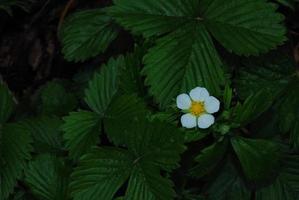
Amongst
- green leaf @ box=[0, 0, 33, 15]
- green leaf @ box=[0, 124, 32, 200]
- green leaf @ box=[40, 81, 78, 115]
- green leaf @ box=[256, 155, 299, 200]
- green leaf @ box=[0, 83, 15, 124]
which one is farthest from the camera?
green leaf @ box=[0, 0, 33, 15]

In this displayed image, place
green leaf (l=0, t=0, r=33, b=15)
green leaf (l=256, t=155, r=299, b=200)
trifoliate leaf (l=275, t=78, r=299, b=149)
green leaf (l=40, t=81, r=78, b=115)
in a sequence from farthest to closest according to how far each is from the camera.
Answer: green leaf (l=0, t=0, r=33, b=15) < green leaf (l=40, t=81, r=78, b=115) < green leaf (l=256, t=155, r=299, b=200) < trifoliate leaf (l=275, t=78, r=299, b=149)

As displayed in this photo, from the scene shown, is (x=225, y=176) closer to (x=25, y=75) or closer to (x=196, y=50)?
(x=196, y=50)

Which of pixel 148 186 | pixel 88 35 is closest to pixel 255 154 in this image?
pixel 148 186

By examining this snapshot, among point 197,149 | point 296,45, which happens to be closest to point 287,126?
point 197,149

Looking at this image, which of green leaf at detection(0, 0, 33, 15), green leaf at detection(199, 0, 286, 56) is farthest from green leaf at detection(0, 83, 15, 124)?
green leaf at detection(199, 0, 286, 56)

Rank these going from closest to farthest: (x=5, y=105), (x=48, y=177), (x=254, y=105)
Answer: (x=254, y=105)
(x=48, y=177)
(x=5, y=105)

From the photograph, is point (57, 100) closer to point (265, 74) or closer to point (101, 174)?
point (101, 174)

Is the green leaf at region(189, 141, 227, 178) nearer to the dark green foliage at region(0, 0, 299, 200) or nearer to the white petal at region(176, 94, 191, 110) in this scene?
the dark green foliage at region(0, 0, 299, 200)
